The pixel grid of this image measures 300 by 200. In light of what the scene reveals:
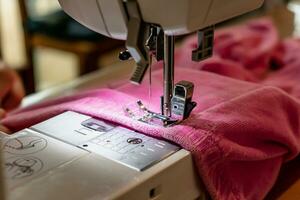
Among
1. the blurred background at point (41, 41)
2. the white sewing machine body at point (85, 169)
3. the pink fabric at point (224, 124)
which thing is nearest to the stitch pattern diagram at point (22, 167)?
the white sewing machine body at point (85, 169)

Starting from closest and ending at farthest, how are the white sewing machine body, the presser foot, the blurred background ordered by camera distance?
the white sewing machine body → the presser foot → the blurred background

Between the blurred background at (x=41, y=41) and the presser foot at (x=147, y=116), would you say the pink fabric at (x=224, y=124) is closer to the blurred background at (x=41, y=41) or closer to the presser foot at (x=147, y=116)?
the presser foot at (x=147, y=116)

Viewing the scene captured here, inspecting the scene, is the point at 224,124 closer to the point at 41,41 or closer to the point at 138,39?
the point at 138,39

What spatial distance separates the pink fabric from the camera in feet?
2.36

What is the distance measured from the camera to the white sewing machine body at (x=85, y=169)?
2.07ft

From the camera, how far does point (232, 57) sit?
1.15 metres

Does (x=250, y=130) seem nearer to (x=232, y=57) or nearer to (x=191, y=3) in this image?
(x=191, y=3)

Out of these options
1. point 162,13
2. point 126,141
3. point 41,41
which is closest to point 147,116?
point 126,141

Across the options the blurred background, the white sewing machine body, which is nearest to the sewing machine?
the white sewing machine body

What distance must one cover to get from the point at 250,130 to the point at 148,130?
0.13 m

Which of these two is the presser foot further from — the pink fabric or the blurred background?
the blurred background

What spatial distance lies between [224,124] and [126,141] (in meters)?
0.13

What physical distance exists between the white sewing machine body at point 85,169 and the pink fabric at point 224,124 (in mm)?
21

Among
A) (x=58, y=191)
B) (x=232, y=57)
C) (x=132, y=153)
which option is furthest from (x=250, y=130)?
(x=232, y=57)
